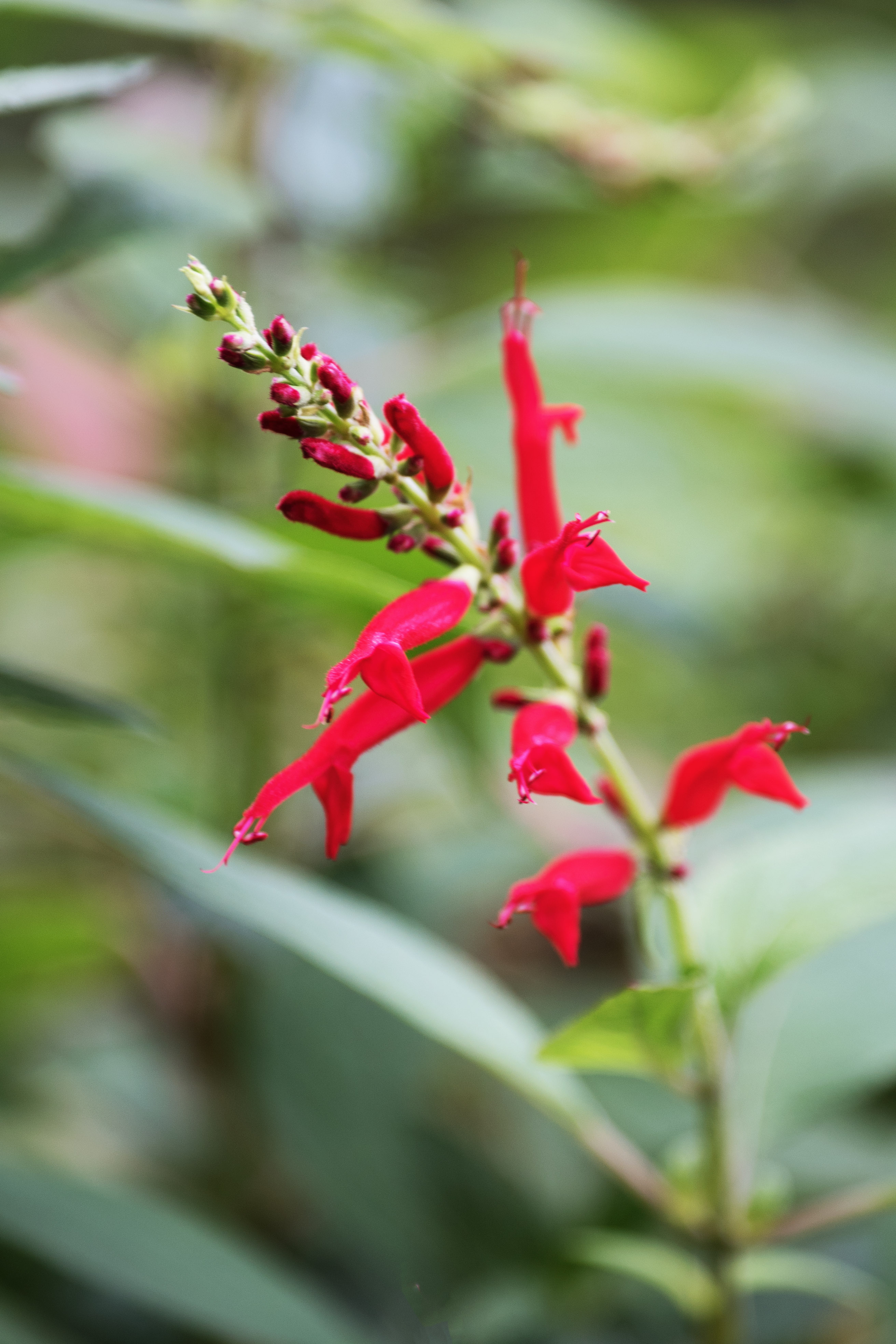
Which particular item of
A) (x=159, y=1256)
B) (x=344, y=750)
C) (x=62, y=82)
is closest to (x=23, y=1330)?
(x=159, y=1256)

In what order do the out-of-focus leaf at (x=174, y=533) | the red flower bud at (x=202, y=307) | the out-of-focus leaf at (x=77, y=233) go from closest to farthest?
the red flower bud at (x=202, y=307)
the out-of-focus leaf at (x=174, y=533)
the out-of-focus leaf at (x=77, y=233)

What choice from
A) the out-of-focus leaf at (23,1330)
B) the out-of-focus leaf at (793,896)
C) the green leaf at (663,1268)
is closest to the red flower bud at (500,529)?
the out-of-focus leaf at (793,896)

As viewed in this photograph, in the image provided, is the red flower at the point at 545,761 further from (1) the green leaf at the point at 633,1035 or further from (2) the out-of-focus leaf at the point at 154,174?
(2) the out-of-focus leaf at the point at 154,174

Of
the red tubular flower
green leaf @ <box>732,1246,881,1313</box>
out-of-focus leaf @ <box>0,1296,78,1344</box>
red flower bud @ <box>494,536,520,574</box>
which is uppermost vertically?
red flower bud @ <box>494,536,520,574</box>

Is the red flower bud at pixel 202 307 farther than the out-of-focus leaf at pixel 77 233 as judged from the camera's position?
No

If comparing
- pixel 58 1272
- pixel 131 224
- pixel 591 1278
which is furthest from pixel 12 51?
pixel 591 1278

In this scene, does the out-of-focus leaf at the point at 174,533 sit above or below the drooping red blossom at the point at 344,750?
above

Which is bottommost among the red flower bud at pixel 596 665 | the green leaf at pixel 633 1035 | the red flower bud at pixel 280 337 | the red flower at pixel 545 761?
the green leaf at pixel 633 1035

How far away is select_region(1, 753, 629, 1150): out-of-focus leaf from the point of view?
0.60 metres

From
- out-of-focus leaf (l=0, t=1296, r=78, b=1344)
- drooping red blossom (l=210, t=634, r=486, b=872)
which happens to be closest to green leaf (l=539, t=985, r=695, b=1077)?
drooping red blossom (l=210, t=634, r=486, b=872)

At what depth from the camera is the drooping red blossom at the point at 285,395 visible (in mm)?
457

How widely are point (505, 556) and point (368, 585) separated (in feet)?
0.21

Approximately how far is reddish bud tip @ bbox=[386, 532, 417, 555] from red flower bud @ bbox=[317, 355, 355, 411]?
68mm

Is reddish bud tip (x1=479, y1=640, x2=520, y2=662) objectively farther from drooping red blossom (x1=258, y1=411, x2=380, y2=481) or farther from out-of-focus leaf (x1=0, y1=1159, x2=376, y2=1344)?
out-of-focus leaf (x1=0, y1=1159, x2=376, y2=1344)
